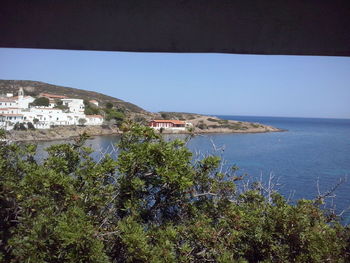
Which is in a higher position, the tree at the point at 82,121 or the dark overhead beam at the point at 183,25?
the dark overhead beam at the point at 183,25

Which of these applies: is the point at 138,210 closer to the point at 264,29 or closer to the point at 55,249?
the point at 55,249

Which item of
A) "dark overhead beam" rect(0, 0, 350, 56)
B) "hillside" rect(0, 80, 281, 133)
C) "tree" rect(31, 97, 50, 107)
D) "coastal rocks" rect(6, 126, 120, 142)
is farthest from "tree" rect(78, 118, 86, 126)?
"dark overhead beam" rect(0, 0, 350, 56)

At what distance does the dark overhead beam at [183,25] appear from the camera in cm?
102

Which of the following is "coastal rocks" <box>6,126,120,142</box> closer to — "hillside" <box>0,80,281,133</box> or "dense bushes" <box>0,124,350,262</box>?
"dense bushes" <box>0,124,350,262</box>

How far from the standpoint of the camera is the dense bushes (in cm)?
193

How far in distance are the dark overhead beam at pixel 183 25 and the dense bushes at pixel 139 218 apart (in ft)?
3.92

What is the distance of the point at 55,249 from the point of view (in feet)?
6.31

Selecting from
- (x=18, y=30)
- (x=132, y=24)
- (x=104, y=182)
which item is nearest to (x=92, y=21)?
(x=132, y=24)

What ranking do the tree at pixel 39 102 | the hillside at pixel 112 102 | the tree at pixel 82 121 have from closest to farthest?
the tree at pixel 82 121 < the tree at pixel 39 102 < the hillside at pixel 112 102

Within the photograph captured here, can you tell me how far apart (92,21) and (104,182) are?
1.81 metres

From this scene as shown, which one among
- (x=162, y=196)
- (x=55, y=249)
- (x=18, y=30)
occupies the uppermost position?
(x=18, y=30)

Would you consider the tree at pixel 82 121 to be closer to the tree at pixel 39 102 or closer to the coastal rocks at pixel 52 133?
the coastal rocks at pixel 52 133

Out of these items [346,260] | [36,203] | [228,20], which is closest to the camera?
[228,20]

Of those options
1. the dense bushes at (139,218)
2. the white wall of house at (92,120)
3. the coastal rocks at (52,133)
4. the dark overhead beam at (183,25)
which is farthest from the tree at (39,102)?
the dark overhead beam at (183,25)
